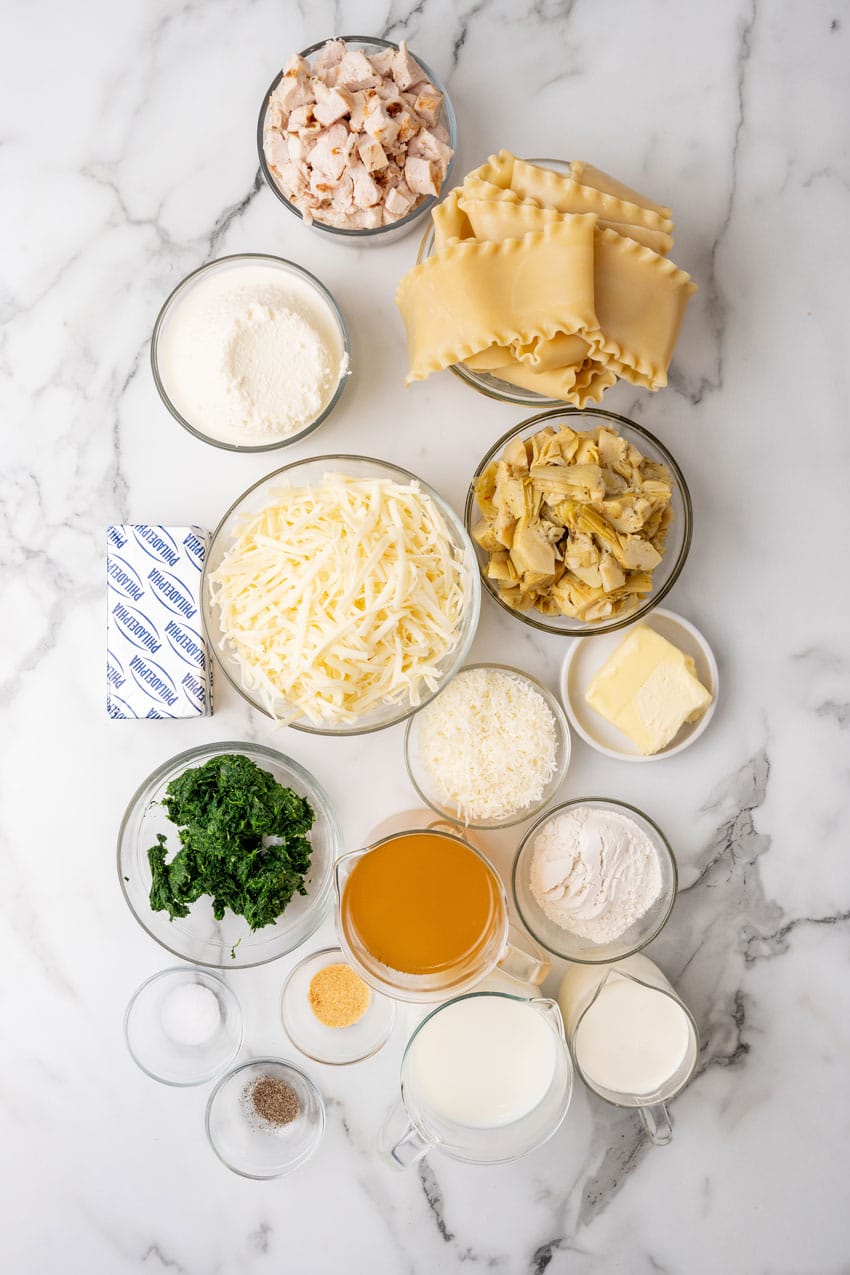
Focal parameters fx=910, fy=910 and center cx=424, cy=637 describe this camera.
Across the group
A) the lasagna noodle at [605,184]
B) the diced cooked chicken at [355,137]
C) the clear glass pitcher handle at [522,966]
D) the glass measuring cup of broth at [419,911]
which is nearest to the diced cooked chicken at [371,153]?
the diced cooked chicken at [355,137]

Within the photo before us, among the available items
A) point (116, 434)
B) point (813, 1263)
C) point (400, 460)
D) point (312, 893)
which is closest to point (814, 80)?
point (400, 460)

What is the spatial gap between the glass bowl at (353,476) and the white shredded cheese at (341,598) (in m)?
0.02

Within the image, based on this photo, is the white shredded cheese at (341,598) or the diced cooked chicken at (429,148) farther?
the diced cooked chicken at (429,148)

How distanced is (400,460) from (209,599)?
527 mm

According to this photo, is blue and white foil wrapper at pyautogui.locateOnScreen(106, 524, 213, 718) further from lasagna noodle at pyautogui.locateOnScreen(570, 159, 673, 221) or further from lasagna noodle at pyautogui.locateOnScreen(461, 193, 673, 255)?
lasagna noodle at pyautogui.locateOnScreen(570, 159, 673, 221)

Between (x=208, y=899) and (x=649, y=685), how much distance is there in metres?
1.00

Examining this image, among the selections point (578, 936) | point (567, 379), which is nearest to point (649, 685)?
point (578, 936)

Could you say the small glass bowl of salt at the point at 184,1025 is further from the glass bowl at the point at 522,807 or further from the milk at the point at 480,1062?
the glass bowl at the point at 522,807

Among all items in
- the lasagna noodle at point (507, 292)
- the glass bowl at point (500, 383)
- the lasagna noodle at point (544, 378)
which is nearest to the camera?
the lasagna noodle at point (507, 292)

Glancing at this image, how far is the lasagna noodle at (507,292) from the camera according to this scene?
1583 mm

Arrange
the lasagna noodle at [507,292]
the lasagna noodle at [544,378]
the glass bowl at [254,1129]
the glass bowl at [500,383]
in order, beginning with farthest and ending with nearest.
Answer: the glass bowl at [254,1129]
the glass bowl at [500,383]
the lasagna noodle at [544,378]
the lasagna noodle at [507,292]

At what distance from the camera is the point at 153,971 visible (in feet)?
6.50

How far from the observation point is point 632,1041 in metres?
1.73

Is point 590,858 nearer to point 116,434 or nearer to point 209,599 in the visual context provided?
point 209,599
